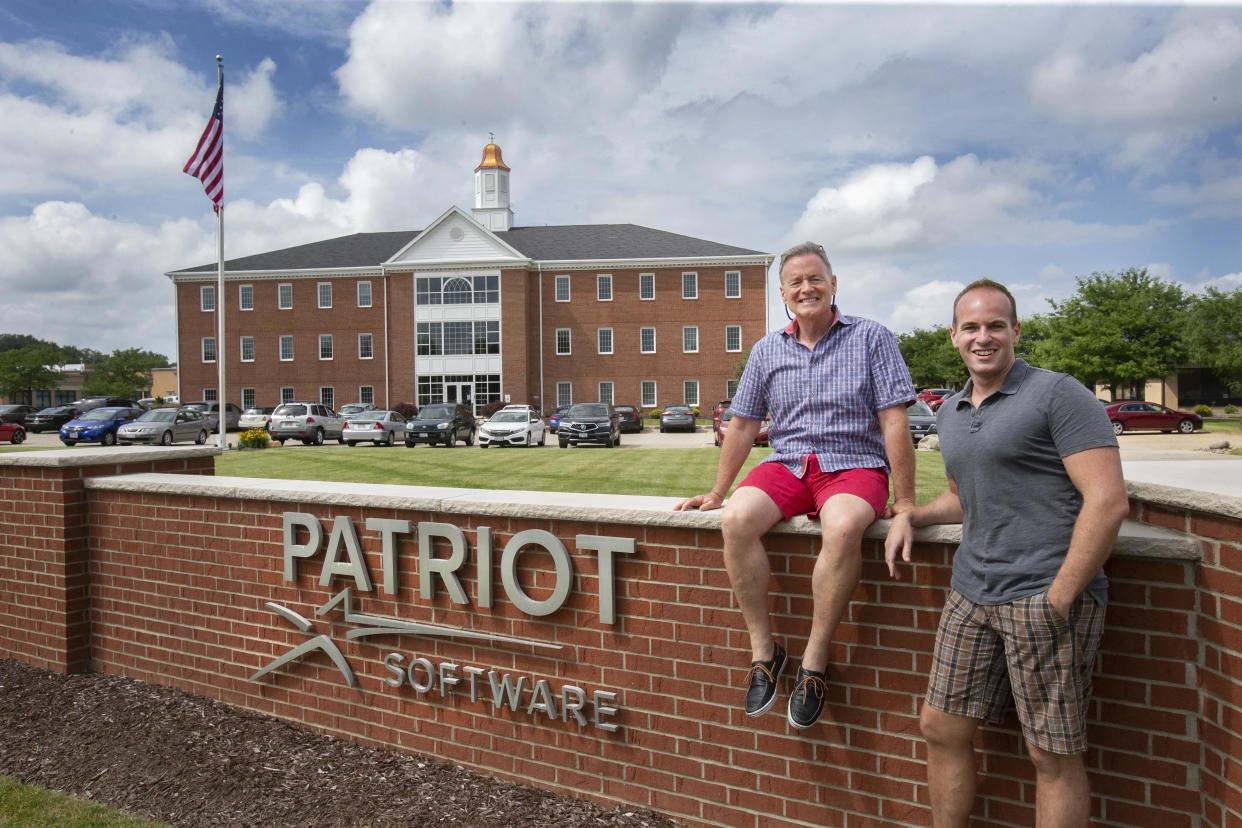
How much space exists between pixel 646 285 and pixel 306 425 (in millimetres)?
27282

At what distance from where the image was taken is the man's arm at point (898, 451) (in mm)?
2828

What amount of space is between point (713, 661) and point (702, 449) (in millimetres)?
22220

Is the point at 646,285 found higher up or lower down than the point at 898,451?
higher up

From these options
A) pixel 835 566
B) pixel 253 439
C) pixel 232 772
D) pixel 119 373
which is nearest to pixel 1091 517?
pixel 835 566

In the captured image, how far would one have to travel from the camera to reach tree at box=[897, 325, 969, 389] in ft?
277

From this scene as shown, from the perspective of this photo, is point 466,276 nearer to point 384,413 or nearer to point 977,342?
point 384,413

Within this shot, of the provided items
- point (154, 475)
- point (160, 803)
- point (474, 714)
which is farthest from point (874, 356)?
point (154, 475)

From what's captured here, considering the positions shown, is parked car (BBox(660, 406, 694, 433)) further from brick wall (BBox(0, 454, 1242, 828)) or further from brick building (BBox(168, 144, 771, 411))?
brick wall (BBox(0, 454, 1242, 828))

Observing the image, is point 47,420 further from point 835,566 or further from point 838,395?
point 835,566

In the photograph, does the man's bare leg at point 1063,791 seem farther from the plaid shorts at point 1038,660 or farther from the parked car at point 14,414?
the parked car at point 14,414

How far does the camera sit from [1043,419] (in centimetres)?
226

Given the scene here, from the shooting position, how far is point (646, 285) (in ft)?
172

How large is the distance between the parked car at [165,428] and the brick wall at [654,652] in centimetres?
2652

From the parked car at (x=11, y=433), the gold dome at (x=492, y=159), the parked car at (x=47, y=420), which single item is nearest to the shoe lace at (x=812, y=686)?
the parked car at (x=11, y=433)
